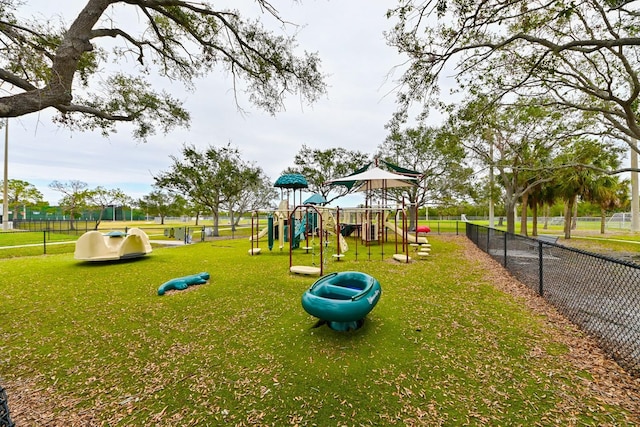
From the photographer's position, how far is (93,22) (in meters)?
4.07

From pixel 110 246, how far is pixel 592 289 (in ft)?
45.2

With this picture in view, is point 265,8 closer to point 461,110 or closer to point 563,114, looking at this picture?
point 461,110

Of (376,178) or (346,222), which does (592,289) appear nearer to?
(376,178)

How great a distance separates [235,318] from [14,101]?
4298 millimetres

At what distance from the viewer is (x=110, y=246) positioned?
9.34 metres

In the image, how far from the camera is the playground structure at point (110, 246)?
851 cm

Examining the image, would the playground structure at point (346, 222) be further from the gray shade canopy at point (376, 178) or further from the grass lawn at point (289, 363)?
the grass lawn at point (289, 363)

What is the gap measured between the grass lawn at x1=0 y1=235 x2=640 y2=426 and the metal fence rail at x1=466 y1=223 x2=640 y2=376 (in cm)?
38

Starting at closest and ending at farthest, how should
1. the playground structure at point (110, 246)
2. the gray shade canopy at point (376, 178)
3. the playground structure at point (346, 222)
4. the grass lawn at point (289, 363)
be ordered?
the grass lawn at point (289, 363), the playground structure at point (110, 246), the playground structure at point (346, 222), the gray shade canopy at point (376, 178)

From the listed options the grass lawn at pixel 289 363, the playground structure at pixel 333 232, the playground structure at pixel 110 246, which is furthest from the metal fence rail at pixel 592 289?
the playground structure at pixel 110 246

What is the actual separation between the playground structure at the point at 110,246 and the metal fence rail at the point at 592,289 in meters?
12.3

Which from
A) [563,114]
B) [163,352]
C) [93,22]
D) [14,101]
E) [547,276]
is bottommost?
[163,352]

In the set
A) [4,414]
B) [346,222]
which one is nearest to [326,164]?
[346,222]

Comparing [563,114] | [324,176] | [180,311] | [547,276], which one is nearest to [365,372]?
[180,311]
